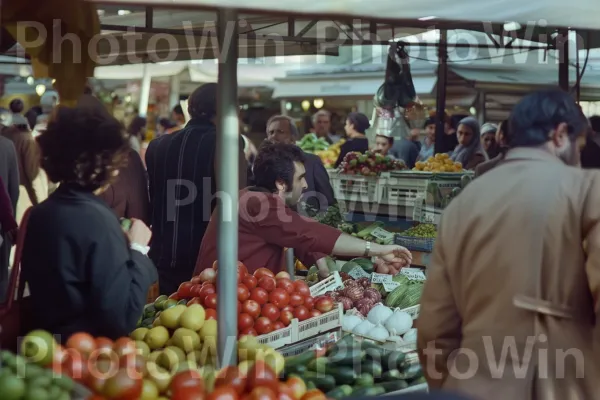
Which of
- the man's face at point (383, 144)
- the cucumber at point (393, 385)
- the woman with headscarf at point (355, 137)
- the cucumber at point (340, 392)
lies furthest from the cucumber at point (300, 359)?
the man's face at point (383, 144)

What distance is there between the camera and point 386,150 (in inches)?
435

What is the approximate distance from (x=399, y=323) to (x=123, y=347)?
173cm

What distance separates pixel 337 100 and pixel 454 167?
27.2 feet

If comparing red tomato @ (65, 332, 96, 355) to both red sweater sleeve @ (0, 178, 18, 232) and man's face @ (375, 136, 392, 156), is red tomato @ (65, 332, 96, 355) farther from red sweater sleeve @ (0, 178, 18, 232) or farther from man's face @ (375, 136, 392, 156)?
man's face @ (375, 136, 392, 156)

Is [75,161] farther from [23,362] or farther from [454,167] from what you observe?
[454,167]

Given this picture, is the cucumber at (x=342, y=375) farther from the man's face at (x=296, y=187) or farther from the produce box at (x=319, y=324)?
the man's face at (x=296, y=187)

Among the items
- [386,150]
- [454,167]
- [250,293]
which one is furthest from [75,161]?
[386,150]

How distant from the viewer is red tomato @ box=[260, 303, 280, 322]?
13.6 ft

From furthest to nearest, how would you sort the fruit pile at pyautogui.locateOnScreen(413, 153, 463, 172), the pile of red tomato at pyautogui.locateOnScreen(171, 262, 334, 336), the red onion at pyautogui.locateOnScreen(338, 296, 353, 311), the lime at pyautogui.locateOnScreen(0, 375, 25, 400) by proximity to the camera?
the fruit pile at pyautogui.locateOnScreen(413, 153, 463, 172) < the red onion at pyautogui.locateOnScreen(338, 296, 353, 311) < the pile of red tomato at pyautogui.locateOnScreen(171, 262, 334, 336) < the lime at pyautogui.locateOnScreen(0, 375, 25, 400)

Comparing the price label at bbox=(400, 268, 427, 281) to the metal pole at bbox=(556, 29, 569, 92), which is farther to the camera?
the metal pole at bbox=(556, 29, 569, 92)

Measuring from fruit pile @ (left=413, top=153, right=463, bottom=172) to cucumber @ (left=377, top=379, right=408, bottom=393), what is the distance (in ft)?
19.2

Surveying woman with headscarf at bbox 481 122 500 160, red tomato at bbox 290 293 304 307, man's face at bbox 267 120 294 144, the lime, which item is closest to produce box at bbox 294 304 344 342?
red tomato at bbox 290 293 304 307

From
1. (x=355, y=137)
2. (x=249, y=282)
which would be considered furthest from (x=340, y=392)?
(x=355, y=137)

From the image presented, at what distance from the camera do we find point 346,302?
4.95m
